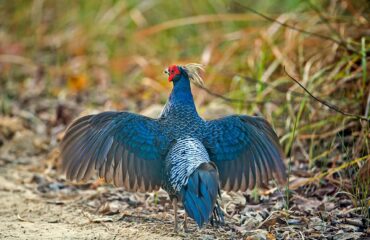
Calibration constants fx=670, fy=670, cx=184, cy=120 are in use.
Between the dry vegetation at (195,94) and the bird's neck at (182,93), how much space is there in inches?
20.6

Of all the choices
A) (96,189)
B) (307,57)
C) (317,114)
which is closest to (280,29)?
(307,57)

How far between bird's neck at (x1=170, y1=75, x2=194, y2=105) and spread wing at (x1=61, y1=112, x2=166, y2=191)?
344 mm

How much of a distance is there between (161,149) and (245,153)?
55 cm

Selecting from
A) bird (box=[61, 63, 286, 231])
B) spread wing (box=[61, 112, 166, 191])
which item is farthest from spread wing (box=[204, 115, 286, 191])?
spread wing (box=[61, 112, 166, 191])

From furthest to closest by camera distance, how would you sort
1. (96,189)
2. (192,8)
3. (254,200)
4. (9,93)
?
(192,8), (9,93), (96,189), (254,200)

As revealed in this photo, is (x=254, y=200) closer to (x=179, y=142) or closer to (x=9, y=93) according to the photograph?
(x=179, y=142)

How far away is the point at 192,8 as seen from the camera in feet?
28.6

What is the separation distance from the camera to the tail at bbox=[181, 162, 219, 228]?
3830 millimetres

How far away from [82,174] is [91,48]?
4895 millimetres

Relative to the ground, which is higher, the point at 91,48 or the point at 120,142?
the point at 91,48

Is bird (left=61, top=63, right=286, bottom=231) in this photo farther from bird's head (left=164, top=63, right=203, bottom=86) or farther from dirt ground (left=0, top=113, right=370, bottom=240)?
bird's head (left=164, top=63, right=203, bottom=86)

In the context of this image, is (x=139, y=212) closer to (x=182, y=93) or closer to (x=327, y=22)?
(x=182, y=93)

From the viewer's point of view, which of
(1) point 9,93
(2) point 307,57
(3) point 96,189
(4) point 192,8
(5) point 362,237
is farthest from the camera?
(4) point 192,8

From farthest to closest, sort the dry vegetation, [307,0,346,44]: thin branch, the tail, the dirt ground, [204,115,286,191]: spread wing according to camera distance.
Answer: [307,0,346,44]: thin branch < the dry vegetation < [204,115,286,191]: spread wing < the dirt ground < the tail
